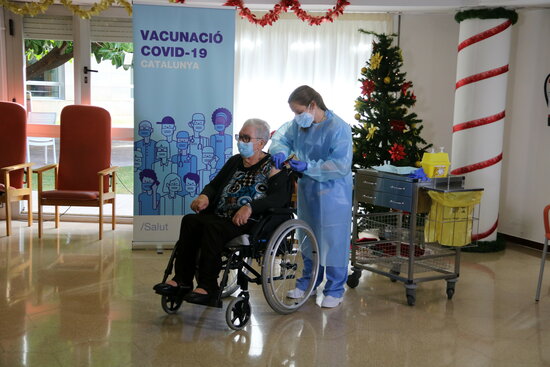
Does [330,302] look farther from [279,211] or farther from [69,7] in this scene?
[69,7]

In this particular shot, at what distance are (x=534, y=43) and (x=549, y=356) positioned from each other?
141 inches

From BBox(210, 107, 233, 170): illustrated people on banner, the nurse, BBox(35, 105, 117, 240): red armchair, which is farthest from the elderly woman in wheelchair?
BBox(35, 105, 117, 240): red armchair

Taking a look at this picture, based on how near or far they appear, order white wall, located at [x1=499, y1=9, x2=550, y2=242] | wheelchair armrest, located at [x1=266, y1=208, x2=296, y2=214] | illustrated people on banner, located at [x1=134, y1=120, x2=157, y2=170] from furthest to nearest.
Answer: white wall, located at [x1=499, y1=9, x2=550, y2=242], illustrated people on banner, located at [x1=134, y1=120, x2=157, y2=170], wheelchair armrest, located at [x1=266, y1=208, x2=296, y2=214]

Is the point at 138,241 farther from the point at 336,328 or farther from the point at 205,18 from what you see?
the point at 336,328

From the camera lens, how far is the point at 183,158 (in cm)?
552

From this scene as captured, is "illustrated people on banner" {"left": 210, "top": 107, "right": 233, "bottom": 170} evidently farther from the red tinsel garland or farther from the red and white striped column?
the red and white striped column

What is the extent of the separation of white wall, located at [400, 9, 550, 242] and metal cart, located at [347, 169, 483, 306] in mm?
1761

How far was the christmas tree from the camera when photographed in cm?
569

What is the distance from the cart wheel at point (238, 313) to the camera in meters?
3.63

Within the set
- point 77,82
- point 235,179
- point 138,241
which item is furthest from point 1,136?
point 235,179

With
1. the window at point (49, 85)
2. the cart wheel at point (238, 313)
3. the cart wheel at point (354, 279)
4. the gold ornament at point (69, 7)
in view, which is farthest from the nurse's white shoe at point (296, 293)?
the window at point (49, 85)

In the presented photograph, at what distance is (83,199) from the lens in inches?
227

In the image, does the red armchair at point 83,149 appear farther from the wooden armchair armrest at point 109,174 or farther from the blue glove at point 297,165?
the blue glove at point 297,165

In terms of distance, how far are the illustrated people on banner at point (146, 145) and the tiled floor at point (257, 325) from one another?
853 mm
